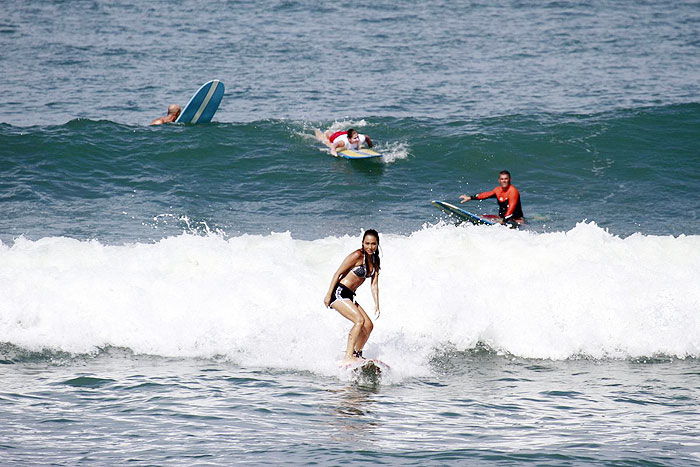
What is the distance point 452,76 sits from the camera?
86.3ft

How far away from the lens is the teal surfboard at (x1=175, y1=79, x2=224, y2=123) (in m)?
21.5

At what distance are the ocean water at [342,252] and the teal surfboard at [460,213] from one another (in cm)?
85

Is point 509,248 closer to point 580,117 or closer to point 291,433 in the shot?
point 291,433

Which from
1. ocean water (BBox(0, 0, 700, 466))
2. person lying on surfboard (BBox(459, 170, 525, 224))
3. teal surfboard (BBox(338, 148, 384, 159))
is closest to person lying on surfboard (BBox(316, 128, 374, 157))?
teal surfboard (BBox(338, 148, 384, 159))

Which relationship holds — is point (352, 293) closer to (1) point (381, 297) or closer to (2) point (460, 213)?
(1) point (381, 297)

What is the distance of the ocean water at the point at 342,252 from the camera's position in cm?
802

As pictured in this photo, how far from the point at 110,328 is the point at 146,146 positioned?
972 centimetres

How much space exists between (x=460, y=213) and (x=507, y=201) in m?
0.90

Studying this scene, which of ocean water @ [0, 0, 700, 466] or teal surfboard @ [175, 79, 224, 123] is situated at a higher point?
teal surfboard @ [175, 79, 224, 123]

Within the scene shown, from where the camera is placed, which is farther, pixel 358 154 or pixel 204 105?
pixel 204 105

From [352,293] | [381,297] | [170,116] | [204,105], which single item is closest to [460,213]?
[381,297]

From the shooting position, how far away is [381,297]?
38.4 ft

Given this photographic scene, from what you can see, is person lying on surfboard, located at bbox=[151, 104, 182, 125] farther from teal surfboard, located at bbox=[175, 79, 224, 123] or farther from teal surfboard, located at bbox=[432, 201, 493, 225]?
teal surfboard, located at bbox=[432, 201, 493, 225]

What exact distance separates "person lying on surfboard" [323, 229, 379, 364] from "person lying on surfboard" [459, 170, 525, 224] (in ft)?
21.5
